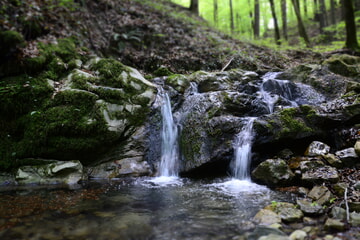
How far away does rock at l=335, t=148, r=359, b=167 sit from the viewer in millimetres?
4504

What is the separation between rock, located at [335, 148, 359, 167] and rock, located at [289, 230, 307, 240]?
256 centimetres

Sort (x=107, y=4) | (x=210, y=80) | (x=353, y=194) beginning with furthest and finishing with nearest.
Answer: (x=107, y=4) < (x=210, y=80) < (x=353, y=194)

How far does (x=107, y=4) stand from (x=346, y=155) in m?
12.5

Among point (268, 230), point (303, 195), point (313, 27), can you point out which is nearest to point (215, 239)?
point (268, 230)

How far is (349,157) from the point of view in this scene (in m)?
4.55

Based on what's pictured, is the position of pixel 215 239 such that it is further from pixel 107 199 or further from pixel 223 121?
pixel 223 121

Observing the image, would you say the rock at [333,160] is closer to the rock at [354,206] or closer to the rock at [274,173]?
the rock at [274,173]

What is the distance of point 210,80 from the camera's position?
8445 millimetres

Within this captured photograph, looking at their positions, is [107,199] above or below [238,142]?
below

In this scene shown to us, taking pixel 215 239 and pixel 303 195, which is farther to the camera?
pixel 303 195

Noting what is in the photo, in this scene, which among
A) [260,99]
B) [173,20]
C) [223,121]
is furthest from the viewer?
[173,20]

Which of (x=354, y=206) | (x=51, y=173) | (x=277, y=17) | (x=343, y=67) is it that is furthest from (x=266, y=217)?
(x=277, y=17)

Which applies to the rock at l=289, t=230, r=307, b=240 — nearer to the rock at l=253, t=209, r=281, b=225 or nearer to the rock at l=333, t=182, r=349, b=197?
the rock at l=253, t=209, r=281, b=225

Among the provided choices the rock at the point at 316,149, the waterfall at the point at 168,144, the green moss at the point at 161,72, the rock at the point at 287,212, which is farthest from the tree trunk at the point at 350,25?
the rock at the point at 287,212
